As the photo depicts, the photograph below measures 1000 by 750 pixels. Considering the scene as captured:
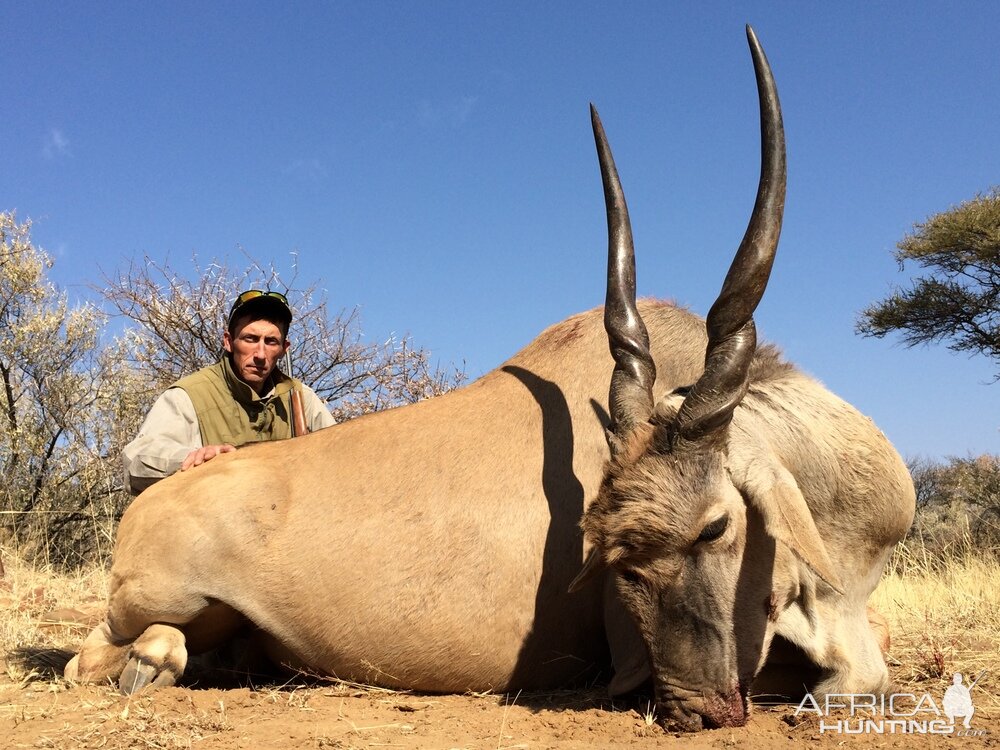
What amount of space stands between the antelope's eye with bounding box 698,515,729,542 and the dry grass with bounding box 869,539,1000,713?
1223 millimetres

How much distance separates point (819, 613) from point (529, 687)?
122cm

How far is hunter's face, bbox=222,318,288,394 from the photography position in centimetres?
527

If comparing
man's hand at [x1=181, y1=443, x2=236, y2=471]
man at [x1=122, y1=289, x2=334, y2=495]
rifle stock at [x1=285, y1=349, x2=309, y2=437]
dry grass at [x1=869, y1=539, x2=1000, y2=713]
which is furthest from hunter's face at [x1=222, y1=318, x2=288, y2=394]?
dry grass at [x1=869, y1=539, x2=1000, y2=713]

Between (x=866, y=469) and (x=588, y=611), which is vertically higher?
(x=866, y=469)

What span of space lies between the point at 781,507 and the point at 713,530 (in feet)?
1.04

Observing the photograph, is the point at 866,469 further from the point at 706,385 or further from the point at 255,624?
the point at 255,624

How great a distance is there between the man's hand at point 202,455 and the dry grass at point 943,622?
3.21 meters

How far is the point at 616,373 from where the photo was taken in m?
3.42

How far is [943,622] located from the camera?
4.99 m

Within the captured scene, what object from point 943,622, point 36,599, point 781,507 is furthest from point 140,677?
point 943,622

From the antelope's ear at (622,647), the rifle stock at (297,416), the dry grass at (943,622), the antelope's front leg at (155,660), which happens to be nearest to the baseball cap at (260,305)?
the rifle stock at (297,416)

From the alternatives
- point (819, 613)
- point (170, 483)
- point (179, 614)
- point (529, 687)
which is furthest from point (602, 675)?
point (170, 483)

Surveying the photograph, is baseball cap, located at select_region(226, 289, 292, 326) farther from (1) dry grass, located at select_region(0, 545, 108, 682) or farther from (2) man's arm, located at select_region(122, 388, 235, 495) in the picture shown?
(1) dry grass, located at select_region(0, 545, 108, 682)

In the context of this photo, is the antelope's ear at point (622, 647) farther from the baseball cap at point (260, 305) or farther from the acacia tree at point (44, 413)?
the acacia tree at point (44, 413)
